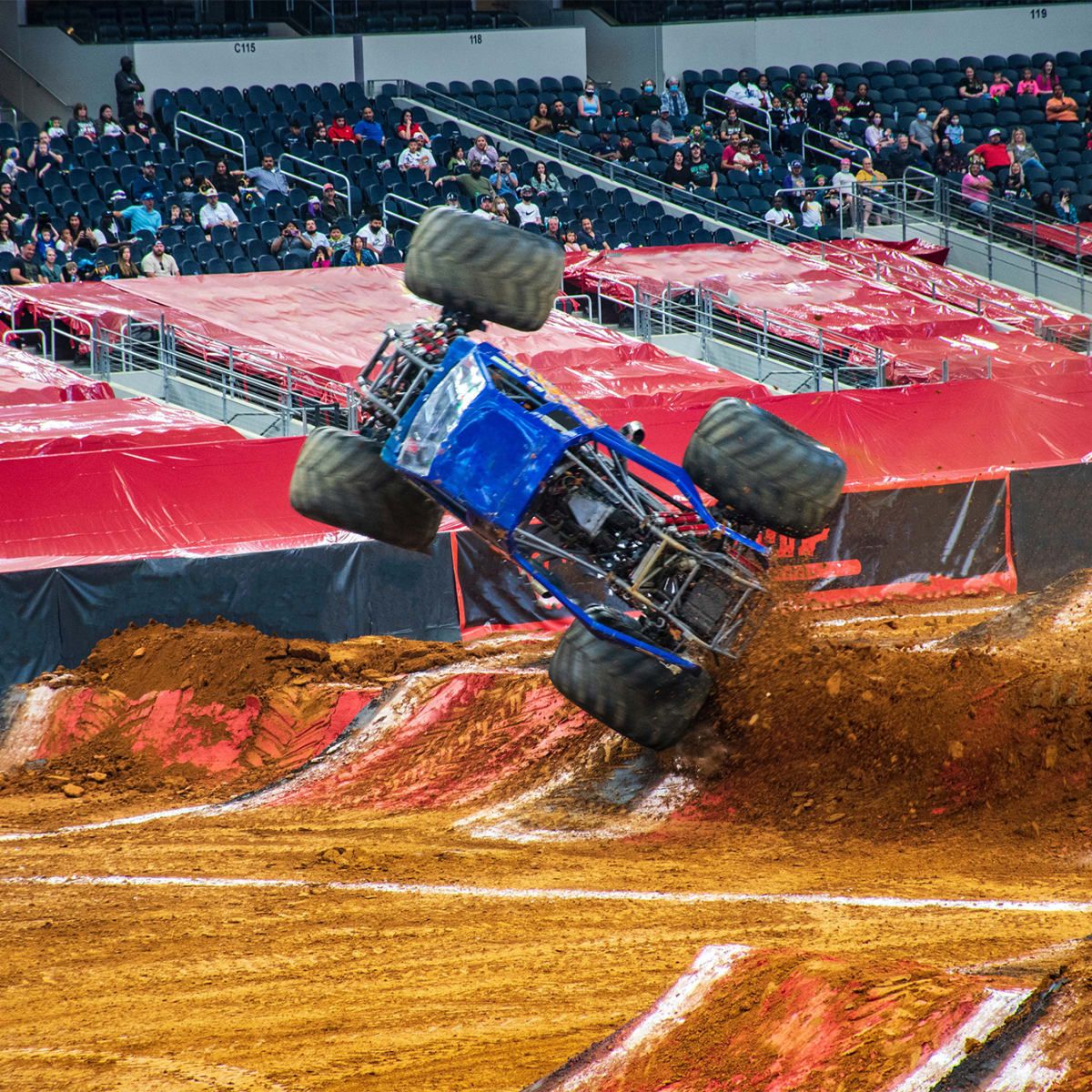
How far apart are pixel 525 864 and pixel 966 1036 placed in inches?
191

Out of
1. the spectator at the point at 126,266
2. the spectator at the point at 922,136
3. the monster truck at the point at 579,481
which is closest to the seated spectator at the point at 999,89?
the spectator at the point at 922,136

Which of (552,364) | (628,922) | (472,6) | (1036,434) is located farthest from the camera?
(472,6)

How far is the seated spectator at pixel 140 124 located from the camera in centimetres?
2595

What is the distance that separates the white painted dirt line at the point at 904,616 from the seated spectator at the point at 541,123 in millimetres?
16227

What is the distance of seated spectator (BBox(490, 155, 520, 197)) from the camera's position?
26.6 meters

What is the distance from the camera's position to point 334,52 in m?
30.2

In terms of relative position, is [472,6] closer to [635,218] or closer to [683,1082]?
[635,218]

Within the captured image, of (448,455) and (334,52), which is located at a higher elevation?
(334,52)

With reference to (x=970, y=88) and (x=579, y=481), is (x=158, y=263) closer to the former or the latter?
(x=579, y=481)

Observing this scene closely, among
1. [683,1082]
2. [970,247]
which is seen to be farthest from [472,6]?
[683,1082]

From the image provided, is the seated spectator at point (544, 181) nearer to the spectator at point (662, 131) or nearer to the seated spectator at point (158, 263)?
the spectator at point (662, 131)

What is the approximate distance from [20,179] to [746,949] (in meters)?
21.3

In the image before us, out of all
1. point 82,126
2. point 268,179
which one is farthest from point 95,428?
point 82,126

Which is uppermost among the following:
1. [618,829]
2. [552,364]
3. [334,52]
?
[334,52]
